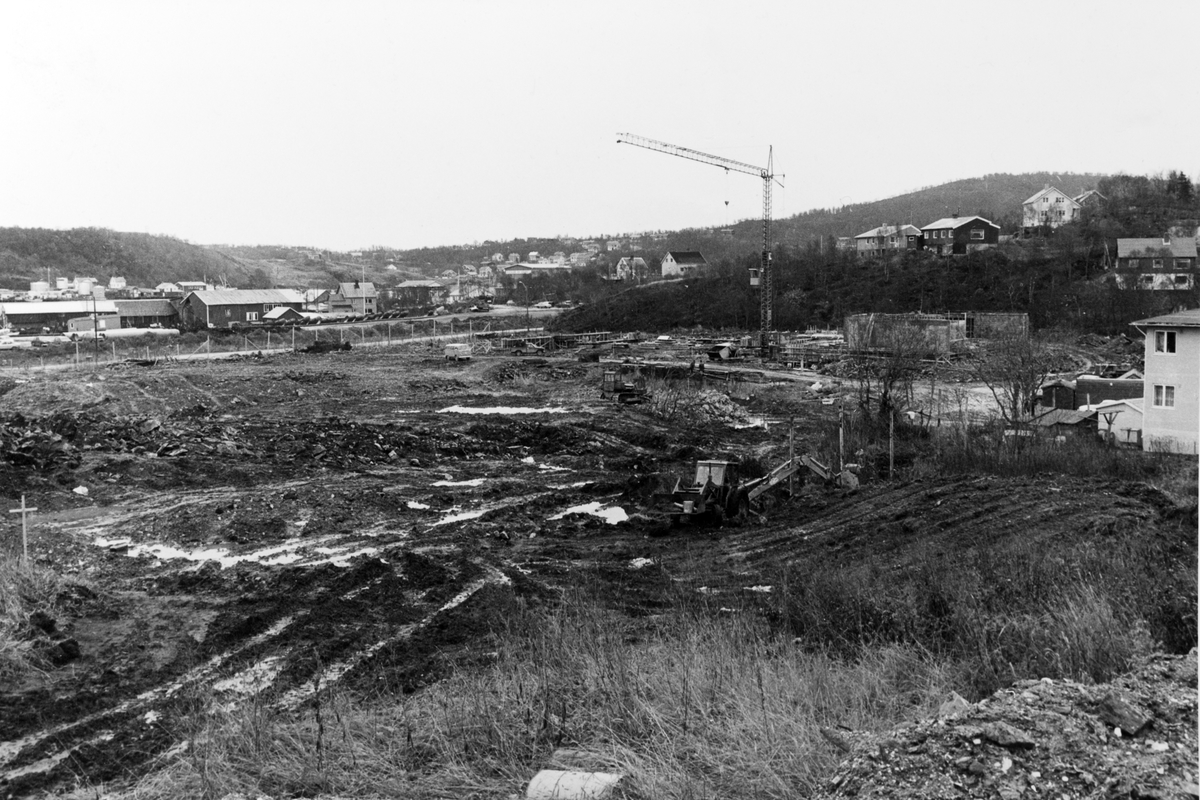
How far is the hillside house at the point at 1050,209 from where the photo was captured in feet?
258

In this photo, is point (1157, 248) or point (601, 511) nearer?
point (601, 511)

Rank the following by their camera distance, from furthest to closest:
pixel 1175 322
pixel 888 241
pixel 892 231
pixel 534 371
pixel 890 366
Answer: pixel 892 231, pixel 888 241, pixel 534 371, pixel 890 366, pixel 1175 322

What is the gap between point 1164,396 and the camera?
21.3m

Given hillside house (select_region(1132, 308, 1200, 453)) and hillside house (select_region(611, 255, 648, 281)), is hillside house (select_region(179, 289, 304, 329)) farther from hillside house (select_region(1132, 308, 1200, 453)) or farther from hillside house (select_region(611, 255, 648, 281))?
hillside house (select_region(1132, 308, 1200, 453))

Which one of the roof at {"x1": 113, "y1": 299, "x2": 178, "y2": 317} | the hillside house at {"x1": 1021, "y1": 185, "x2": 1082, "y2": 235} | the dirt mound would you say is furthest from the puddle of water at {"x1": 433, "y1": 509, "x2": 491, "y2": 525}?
the hillside house at {"x1": 1021, "y1": 185, "x2": 1082, "y2": 235}

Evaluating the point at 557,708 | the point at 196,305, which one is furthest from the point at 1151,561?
the point at 196,305

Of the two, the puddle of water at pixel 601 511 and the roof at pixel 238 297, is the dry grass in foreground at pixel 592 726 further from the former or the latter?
the roof at pixel 238 297

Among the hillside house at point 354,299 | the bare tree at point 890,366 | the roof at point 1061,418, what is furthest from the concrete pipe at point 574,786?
the hillside house at point 354,299

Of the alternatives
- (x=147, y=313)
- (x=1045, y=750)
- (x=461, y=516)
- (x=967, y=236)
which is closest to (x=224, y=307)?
(x=147, y=313)

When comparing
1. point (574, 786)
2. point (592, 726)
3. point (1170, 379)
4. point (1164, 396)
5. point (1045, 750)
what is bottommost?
point (592, 726)

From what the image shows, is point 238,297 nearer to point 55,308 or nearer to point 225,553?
point 55,308

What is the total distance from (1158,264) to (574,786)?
58966 mm

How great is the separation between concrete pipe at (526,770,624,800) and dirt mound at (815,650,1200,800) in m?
1.25

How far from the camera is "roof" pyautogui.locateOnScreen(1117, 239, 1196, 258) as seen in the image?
54875 mm
